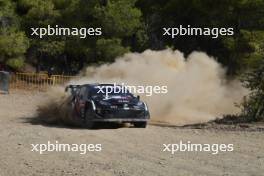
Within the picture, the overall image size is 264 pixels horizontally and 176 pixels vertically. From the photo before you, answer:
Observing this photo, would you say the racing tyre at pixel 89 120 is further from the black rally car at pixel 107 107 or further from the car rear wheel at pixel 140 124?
the car rear wheel at pixel 140 124

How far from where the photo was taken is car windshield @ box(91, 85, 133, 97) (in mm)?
20422

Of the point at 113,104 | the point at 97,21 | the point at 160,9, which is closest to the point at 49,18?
the point at 97,21

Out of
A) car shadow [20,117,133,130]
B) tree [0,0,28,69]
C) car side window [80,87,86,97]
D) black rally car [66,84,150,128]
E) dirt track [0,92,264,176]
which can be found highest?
tree [0,0,28,69]

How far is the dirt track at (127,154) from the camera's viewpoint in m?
11.2

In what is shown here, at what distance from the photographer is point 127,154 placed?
13414 mm

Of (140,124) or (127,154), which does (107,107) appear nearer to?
(140,124)

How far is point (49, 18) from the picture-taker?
137 ft

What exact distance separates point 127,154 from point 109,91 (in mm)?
7379

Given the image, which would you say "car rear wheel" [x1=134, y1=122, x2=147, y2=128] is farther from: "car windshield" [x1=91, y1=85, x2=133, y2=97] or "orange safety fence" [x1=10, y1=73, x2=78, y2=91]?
"orange safety fence" [x1=10, y1=73, x2=78, y2=91]

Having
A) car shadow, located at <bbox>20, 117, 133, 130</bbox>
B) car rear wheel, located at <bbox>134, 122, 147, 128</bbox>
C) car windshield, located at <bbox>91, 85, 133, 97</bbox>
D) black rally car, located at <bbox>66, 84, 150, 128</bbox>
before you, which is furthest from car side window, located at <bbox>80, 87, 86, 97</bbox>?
car rear wheel, located at <bbox>134, 122, 147, 128</bbox>

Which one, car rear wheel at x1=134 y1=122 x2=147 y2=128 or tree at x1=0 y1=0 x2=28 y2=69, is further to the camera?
tree at x1=0 y1=0 x2=28 y2=69

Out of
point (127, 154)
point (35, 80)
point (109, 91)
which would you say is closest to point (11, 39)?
point (35, 80)

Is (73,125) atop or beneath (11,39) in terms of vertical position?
beneath

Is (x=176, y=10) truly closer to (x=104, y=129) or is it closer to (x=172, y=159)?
(x=104, y=129)
